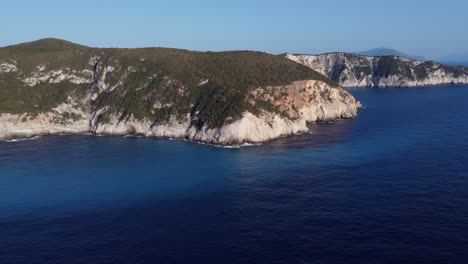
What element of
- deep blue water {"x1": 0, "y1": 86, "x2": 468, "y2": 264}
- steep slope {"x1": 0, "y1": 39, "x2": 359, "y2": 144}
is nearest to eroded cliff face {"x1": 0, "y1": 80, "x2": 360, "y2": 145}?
steep slope {"x1": 0, "y1": 39, "x2": 359, "y2": 144}

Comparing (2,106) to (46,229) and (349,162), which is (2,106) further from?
(349,162)

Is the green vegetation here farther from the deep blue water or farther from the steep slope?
the deep blue water

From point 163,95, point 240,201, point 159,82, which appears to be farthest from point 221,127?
point 240,201

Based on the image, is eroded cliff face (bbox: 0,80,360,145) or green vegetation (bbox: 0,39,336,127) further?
green vegetation (bbox: 0,39,336,127)

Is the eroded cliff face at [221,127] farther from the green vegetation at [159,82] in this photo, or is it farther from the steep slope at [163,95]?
the green vegetation at [159,82]

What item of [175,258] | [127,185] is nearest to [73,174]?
[127,185]

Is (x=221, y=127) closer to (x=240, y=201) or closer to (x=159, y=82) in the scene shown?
(x=159, y=82)
